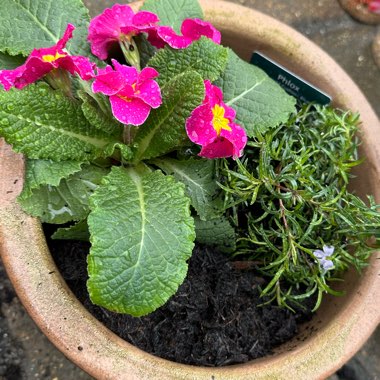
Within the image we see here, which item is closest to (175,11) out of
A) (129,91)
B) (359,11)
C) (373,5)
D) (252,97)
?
(252,97)

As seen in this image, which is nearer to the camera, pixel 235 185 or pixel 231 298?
pixel 235 185

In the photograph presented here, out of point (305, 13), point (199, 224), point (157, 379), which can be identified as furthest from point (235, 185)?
point (305, 13)

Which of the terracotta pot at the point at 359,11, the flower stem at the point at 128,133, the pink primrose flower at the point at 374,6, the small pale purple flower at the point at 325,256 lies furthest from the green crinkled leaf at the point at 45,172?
the terracotta pot at the point at 359,11

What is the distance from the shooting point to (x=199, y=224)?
1.20 m

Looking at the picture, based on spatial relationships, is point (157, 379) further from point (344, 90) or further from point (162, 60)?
point (344, 90)

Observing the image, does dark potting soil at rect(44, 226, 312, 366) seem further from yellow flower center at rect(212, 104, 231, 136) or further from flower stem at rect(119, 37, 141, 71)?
flower stem at rect(119, 37, 141, 71)

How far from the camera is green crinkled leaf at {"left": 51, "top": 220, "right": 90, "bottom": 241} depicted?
1.08 meters

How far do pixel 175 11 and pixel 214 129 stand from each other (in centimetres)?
39

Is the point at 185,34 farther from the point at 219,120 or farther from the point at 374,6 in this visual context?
the point at 374,6

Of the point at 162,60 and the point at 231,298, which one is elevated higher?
the point at 162,60

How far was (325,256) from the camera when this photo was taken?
1179 millimetres

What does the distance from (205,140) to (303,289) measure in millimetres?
498

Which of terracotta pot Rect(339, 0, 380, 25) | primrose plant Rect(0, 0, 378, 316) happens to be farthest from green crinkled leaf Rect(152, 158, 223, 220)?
terracotta pot Rect(339, 0, 380, 25)

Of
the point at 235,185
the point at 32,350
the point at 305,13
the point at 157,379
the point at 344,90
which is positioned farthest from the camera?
the point at 305,13
